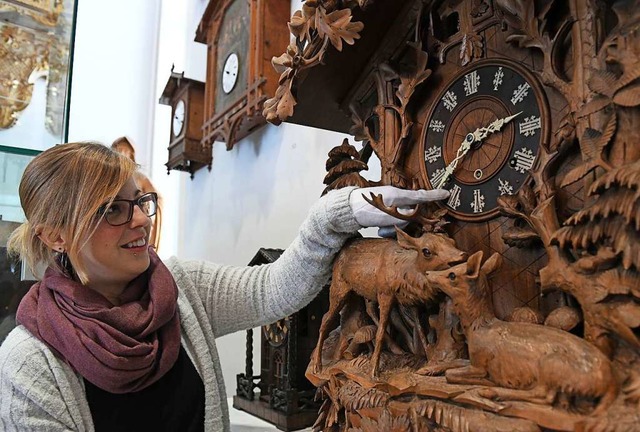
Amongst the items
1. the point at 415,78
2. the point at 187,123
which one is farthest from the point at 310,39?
Result: the point at 187,123

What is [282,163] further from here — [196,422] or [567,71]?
[567,71]

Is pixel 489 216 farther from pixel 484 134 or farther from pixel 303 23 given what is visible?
pixel 303 23

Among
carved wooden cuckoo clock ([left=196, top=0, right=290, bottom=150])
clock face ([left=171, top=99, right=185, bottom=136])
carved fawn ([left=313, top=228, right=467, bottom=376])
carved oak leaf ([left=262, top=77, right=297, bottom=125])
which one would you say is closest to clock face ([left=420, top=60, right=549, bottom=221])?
carved fawn ([left=313, top=228, right=467, bottom=376])

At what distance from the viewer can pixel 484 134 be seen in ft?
2.45

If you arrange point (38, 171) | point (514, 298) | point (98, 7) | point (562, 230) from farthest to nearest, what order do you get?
point (98, 7)
point (38, 171)
point (514, 298)
point (562, 230)

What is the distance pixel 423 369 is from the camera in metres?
0.67

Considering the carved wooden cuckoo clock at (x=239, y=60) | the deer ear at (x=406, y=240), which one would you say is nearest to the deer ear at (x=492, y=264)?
the deer ear at (x=406, y=240)

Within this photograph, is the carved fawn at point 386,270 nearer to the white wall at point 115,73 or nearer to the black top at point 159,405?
the black top at point 159,405

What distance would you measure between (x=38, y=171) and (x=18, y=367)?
30 cm

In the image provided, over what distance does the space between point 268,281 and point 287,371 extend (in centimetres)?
45

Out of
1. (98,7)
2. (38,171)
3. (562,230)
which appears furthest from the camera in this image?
(98,7)

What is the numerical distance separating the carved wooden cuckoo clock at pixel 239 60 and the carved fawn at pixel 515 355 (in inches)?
53.2

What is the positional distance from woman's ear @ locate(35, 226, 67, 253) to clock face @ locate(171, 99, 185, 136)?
5.69 feet

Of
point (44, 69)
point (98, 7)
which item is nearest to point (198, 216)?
point (44, 69)
